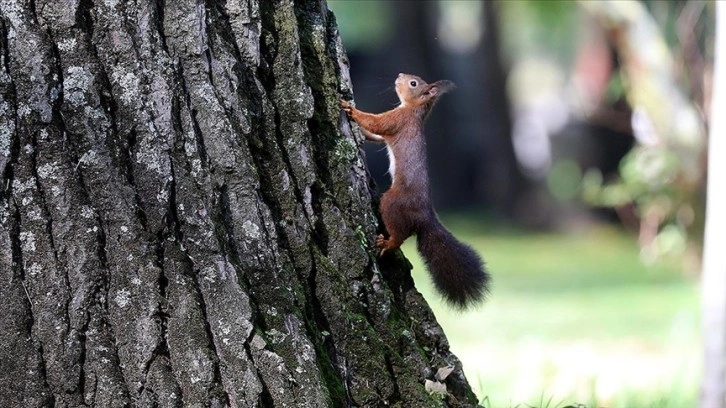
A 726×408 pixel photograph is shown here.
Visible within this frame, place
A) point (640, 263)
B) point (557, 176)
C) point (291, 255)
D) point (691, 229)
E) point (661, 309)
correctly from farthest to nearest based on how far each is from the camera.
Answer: point (557, 176) → point (640, 263) → point (691, 229) → point (661, 309) → point (291, 255)

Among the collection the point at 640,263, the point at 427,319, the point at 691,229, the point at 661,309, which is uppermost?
the point at 640,263

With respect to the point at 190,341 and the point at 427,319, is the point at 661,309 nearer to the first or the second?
the point at 427,319

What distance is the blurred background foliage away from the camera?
7.82m

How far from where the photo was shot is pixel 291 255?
9.58 ft

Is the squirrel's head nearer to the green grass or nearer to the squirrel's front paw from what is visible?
the green grass

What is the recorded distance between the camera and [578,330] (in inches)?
375

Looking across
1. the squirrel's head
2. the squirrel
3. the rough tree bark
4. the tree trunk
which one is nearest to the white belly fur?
the squirrel

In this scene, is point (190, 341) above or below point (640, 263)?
below

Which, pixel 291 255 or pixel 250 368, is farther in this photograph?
pixel 291 255

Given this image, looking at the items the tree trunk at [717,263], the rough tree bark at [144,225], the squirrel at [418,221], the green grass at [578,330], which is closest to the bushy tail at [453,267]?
the squirrel at [418,221]

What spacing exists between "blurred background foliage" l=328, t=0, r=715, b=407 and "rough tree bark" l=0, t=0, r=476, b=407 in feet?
4.61

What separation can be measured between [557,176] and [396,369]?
16958 millimetres

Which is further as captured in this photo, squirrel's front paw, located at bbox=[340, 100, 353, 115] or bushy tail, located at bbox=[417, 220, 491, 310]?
bushy tail, located at bbox=[417, 220, 491, 310]

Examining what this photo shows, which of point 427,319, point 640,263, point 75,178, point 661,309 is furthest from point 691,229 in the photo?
point 75,178
